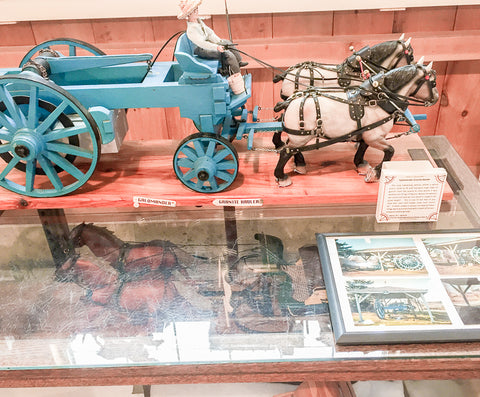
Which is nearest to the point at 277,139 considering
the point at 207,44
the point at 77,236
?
the point at 207,44

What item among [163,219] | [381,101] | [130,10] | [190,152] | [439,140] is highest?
[130,10]

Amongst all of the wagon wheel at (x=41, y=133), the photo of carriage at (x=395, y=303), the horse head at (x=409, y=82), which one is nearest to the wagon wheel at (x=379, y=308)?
the photo of carriage at (x=395, y=303)

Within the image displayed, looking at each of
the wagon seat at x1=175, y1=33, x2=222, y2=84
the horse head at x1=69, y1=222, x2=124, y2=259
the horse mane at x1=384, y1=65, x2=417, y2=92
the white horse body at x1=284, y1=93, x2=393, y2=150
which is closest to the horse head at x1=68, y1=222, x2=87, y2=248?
the horse head at x1=69, y1=222, x2=124, y2=259

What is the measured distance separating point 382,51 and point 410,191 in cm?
42

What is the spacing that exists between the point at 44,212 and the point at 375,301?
3.22 ft

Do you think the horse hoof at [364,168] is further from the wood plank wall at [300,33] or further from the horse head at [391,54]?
the wood plank wall at [300,33]

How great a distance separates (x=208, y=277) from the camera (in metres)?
1.23

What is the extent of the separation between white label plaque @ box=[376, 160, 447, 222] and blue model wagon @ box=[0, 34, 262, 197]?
376 mm

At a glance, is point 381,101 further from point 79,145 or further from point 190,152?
point 79,145

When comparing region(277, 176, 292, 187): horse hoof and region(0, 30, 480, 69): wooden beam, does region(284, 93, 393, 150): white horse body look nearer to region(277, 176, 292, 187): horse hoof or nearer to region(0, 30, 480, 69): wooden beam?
region(277, 176, 292, 187): horse hoof

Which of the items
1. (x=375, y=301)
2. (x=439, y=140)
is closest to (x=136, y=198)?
(x=375, y=301)

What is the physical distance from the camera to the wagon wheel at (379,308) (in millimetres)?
1054

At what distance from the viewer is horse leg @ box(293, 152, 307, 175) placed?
53.1 inches

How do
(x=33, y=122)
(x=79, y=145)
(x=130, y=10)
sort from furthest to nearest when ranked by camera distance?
(x=130, y=10), (x=79, y=145), (x=33, y=122)
